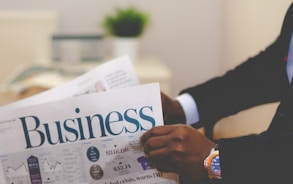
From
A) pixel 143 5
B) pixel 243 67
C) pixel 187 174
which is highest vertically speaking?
pixel 143 5

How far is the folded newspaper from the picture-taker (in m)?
0.67

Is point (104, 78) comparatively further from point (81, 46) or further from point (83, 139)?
point (81, 46)

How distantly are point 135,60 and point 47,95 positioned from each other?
146 cm

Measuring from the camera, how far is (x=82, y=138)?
680 mm

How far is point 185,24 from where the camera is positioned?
251 centimetres

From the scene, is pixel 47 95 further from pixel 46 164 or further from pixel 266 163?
pixel 266 163

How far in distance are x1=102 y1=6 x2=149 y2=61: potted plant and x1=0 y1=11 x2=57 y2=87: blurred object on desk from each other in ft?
1.34

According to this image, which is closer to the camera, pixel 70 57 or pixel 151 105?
pixel 151 105

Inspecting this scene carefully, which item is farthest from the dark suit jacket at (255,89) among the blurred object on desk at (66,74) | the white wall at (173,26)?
the white wall at (173,26)

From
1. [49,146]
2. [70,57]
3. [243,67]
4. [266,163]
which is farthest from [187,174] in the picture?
[70,57]

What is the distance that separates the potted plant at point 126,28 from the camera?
82.4 inches

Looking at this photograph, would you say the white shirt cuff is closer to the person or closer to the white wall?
Result: the person

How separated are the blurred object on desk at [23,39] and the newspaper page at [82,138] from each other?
1.74m

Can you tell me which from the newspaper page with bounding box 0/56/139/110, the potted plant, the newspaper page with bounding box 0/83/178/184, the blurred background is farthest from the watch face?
the blurred background
